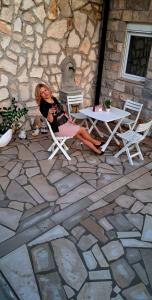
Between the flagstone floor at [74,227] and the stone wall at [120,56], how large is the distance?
1623 mm

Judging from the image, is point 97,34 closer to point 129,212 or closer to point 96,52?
point 96,52

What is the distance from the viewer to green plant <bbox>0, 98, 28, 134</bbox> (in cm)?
471

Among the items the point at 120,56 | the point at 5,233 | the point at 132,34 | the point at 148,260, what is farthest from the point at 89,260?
the point at 132,34

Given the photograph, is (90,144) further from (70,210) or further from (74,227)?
(74,227)

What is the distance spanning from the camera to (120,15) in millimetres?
5438

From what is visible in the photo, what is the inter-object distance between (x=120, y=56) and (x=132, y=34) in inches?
18.6

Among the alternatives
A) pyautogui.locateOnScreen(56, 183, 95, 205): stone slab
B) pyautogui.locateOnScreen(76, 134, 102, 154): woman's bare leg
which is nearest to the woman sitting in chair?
pyautogui.locateOnScreen(76, 134, 102, 154): woman's bare leg

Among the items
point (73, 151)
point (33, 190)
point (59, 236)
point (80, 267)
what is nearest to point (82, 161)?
point (73, 151)

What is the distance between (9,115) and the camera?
15.4 ft

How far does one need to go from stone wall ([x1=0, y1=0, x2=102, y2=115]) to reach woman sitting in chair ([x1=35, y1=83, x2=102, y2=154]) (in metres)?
0.82

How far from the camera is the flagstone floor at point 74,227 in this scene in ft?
8.19

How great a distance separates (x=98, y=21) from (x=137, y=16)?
0.91 metres

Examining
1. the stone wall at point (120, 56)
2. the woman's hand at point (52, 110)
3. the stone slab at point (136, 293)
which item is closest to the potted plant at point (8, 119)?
the woman's hand at point (52, 110)

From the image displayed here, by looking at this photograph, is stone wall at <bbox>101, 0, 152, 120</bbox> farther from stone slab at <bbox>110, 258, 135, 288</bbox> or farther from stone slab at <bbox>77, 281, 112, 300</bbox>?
stone slab at <bbox>77, 281, 112, 300</bbox>
